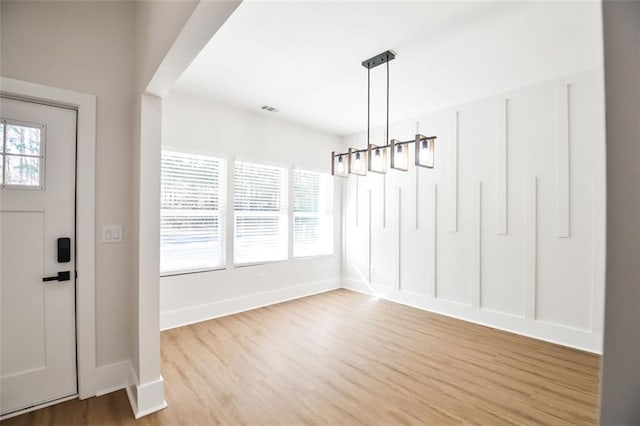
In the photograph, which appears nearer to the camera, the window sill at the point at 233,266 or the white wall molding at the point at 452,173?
the window sill at the point at 233,266

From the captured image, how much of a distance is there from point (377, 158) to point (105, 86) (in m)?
2.38

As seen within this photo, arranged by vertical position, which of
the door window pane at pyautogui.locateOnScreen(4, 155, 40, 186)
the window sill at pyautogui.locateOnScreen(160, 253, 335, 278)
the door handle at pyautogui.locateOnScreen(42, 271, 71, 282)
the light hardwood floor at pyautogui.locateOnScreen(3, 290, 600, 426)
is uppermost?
the door window pane at pyautogui.locateOnScreen(4, 155, 40, 186)

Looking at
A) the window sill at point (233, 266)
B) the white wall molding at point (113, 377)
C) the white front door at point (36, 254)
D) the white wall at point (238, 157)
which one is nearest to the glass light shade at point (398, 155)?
the white wall at point (238, 157)

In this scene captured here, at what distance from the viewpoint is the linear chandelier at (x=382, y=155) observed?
2.75m

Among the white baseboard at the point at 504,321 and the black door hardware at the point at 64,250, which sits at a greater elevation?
the black door hardware at the point at 64,250

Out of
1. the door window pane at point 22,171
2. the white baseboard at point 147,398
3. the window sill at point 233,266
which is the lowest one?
the white baseboard at point 147,398

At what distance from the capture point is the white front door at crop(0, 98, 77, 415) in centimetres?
198

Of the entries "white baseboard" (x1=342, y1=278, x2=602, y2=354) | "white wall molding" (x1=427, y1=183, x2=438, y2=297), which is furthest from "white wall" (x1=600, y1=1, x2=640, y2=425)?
"white wall molding" (x1=427, y1=183, x2=438, y2=297)

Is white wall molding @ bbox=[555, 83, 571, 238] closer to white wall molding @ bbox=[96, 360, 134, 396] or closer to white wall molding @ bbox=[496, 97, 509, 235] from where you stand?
white wall molding @ bbox=[496, 97, 509, 235]

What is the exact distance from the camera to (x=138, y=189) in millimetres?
2121

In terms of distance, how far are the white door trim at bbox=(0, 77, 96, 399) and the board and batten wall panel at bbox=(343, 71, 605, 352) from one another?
3797mm

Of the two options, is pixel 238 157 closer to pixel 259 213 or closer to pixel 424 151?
pixel 259 213

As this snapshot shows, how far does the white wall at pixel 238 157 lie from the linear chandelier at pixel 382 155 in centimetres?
155

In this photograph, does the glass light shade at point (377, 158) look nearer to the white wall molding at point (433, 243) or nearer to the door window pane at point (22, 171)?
the white wall molding at point (433, 243)
